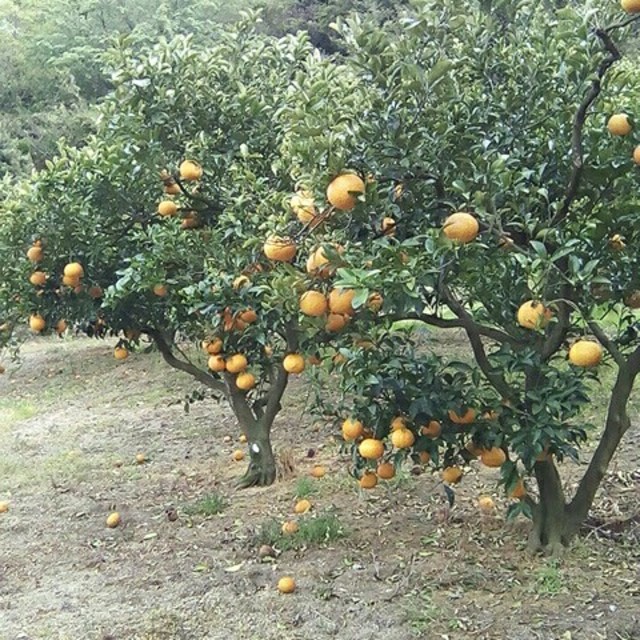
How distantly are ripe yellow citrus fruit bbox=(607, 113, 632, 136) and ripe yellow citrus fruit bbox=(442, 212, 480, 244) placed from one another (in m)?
0.58

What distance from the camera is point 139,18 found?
22.5m

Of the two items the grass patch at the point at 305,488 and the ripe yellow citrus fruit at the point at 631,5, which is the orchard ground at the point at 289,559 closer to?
the grass patch at the point at 305,488

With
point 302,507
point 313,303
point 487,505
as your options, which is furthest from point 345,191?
point 302,507

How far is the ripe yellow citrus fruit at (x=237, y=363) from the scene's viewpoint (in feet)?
13.9

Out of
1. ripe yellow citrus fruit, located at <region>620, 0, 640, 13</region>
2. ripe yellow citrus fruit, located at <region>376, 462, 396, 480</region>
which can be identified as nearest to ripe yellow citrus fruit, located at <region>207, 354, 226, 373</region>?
ripe yellow citrus fruit, located at <region>376, 462, 396, 480</region>

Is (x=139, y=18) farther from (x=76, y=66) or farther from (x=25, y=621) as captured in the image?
(x=25, y=621)

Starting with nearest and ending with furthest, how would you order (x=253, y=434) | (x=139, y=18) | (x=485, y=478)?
(x=485, y=478) < (x=253, y=434) < (x=139, y=18)

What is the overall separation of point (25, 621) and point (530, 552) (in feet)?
7.12

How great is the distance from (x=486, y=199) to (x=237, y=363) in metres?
1.99

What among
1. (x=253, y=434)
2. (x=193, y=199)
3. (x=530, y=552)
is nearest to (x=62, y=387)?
(x=253, y=434)

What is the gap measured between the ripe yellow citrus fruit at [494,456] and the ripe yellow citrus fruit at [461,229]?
1.08 meters

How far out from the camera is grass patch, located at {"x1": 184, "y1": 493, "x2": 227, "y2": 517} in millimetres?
4801

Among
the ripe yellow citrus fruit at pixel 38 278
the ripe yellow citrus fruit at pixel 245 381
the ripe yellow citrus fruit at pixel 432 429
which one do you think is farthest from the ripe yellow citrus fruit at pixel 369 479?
the ripe yellow citrus fruit at pixel 38 278

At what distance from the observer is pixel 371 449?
10.3 ft
